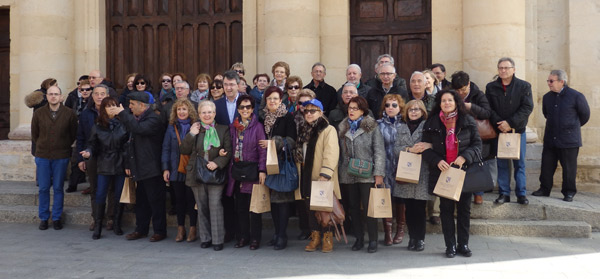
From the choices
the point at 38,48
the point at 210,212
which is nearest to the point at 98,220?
the point at 210,212

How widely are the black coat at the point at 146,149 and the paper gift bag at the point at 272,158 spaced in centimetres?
155

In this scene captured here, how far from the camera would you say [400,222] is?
6953 millimetres

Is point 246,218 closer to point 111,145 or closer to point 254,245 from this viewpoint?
point 254,245

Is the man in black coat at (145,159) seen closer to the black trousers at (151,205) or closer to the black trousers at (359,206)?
the black trousers at (151,205)

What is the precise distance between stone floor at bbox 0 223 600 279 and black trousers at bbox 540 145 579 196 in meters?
0.74

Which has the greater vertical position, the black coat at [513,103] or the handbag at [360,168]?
the black coat at [513,103]

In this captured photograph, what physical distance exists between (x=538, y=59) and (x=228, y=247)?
18.8 feet

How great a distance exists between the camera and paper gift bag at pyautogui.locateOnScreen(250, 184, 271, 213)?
6.63m

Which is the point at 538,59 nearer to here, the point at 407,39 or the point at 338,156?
the point at 407,39

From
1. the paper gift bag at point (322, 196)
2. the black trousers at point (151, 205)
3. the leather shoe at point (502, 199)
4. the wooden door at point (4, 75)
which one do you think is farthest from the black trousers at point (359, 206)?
the wooden door at point (4, 75)

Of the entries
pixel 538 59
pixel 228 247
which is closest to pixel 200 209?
pixel 228 247

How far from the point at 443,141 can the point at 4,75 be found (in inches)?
372

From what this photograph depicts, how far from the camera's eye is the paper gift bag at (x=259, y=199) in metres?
6.63

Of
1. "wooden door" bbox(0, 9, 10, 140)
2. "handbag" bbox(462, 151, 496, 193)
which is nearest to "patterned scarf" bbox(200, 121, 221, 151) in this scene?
"handbag" bbox(462, 151, 496, 193)
